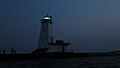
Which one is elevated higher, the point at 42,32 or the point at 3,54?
the point at 42,32

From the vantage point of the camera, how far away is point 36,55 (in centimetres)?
6278

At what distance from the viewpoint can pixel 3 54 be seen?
61.0 meters

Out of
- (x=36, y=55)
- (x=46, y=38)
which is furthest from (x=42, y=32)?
(x=36, y=55)

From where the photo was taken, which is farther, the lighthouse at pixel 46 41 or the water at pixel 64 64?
the lighthouse at pixel 46 41

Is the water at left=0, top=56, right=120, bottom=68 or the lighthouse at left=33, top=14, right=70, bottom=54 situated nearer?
the water at left=0, top=56, right=120, bottom=68

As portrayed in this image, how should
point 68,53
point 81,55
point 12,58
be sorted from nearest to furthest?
1. point 12,58
2. point 68,53
3. point 81,55

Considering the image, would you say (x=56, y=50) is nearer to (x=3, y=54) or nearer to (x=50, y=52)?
(x=50, y=52)

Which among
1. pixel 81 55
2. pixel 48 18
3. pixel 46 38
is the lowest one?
pixel 81 55

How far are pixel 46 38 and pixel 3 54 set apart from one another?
37.9ft

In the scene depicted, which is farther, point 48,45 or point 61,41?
point 61,41

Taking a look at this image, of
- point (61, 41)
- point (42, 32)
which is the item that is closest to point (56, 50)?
point (61, 41)

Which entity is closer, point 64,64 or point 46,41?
point 64,64

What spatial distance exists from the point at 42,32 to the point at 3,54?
11.4 m

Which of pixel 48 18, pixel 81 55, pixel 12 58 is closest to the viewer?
pixel 12 58
